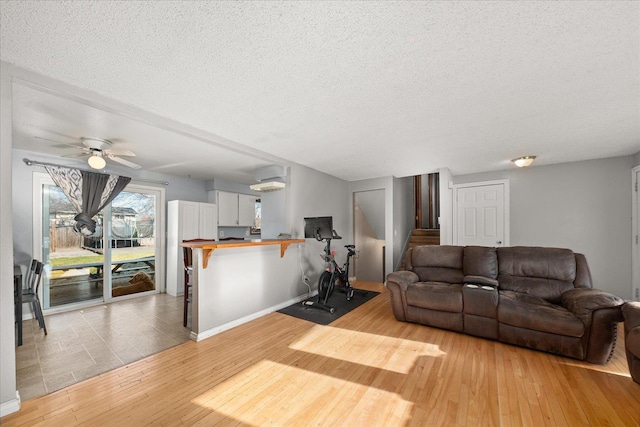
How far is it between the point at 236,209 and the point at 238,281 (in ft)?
9.75

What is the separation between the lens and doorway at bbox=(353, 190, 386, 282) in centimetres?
609

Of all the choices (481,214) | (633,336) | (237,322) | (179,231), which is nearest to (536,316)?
(633,336)

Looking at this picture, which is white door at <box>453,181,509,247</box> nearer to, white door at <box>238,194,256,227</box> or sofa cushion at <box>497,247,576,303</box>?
sofa cushion at <box>497,247,576,303</box>

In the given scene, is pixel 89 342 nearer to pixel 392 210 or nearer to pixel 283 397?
pixel 283 397

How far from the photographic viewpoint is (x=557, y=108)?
91.0 inches

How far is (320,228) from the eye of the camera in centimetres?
385

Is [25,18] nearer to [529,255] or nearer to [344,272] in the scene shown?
[344,272]

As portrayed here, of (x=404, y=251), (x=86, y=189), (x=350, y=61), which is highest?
(x=350, y=61)

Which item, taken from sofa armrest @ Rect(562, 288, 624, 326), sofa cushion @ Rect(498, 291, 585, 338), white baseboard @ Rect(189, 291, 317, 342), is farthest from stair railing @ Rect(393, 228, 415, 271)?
sofa armrest @ Rect(562, 288, 624, 326)

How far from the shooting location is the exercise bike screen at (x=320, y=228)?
12.4 feet

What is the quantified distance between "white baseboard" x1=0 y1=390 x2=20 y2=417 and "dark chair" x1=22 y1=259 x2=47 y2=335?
168cm

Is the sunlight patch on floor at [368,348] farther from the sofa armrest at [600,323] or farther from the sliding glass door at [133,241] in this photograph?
the sliding glass door at [133,241]

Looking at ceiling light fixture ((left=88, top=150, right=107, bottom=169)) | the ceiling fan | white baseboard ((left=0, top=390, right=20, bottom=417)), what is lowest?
white baseboard ((left=0, top=390, right=20, bottom=417))

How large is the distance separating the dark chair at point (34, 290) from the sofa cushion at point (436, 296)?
461 centimetres
